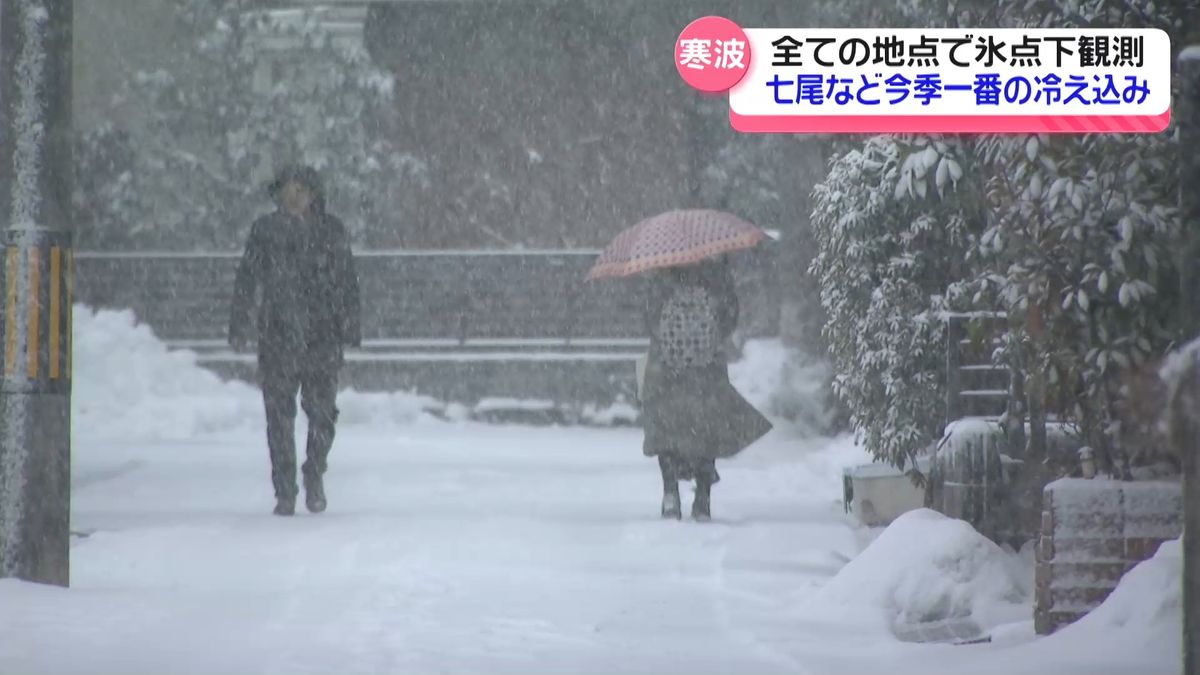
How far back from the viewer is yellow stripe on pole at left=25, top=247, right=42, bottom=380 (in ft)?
23.0

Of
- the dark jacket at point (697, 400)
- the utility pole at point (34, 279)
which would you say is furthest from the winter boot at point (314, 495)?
the utility pole at point (34, 279)

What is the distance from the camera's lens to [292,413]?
415 inches

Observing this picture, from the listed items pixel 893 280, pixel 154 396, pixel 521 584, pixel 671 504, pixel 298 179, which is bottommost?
pixel 521 584

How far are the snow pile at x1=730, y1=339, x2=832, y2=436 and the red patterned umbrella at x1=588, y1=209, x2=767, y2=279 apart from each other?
5.88 m

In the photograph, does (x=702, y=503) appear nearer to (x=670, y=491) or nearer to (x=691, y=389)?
(x=670, y=491)

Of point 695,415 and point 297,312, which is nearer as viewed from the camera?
point 297,312

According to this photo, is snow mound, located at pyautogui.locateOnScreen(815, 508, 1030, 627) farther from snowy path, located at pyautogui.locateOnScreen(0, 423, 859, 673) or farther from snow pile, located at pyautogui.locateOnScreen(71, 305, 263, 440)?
snow pile, located at pyautogui.locateOnScreen(71, 305, 263, 440)

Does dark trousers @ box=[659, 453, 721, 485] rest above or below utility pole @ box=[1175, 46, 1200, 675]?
below

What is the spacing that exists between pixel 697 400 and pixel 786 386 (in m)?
6.75

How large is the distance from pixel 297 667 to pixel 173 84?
56.1ft

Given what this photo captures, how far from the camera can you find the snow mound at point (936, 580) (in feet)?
23.7

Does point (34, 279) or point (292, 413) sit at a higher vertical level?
point (34, 279)

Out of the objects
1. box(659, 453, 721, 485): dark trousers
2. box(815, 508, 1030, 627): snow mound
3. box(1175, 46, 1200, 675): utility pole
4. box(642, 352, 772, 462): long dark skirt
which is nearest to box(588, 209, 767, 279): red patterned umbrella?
box(642, 352, 772, 462): long dark skirt

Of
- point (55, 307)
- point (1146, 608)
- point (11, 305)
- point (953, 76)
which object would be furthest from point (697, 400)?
point (1146, 608)
